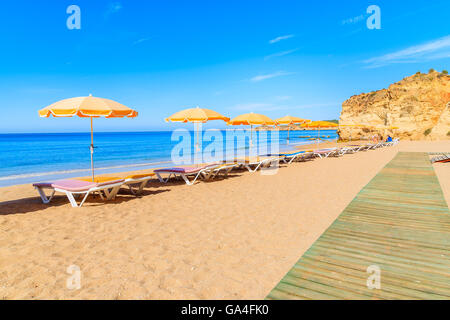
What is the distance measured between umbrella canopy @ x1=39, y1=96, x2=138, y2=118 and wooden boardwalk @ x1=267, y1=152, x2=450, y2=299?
4.97m

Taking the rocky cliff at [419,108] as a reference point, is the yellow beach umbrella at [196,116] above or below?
below

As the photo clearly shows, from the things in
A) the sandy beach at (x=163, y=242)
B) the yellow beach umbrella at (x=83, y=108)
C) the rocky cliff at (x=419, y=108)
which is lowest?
the sandy beach at (x=163, y=242)

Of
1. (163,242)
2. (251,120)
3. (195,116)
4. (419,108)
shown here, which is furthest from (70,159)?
(419,108)

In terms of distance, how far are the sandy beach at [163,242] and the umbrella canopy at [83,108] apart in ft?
6.48

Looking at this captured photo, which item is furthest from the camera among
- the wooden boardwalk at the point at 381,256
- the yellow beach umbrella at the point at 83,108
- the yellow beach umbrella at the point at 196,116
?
the yellow beach umbrella at the point at 196,116

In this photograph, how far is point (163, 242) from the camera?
12.5 feet

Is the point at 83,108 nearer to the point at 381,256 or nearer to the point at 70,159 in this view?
the point at 381,256

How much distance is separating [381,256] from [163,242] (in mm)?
2785

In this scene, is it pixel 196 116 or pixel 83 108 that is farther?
pixel 196 116

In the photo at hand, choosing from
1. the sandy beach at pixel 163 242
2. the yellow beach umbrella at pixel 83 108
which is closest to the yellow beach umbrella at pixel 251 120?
the sandy beach at pixel 163 242

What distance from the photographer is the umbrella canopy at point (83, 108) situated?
567 cm

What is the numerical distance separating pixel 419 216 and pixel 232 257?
3532 millimetres

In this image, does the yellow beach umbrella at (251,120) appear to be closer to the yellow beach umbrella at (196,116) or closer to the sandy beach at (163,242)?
the yellow beach umbrella at (196,116)
